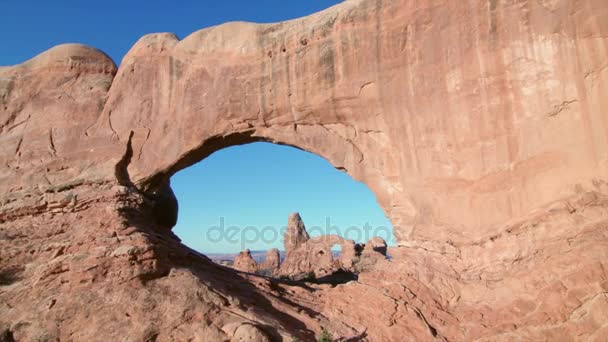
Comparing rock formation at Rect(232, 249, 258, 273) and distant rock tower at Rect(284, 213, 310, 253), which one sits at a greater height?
distant rock tower at Rect(284, 213, 310, 253)

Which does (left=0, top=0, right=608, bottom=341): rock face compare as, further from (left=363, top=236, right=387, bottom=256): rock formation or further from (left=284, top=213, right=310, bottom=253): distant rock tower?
(left=284, top=213, right=310, bottom=253): distant rock tower

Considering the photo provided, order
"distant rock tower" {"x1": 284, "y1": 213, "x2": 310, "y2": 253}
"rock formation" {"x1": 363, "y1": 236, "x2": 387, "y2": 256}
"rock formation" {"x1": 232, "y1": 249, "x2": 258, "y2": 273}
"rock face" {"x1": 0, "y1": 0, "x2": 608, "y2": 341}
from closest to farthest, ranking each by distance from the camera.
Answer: "rock face" {"x1": 0, "y1": 0, "x2": 608, "y2": 341} < "rock formation" {"x1": 232, "y1": 249, "x2": 258, "y2": 273} < "rock formation" {"x1": 363, "y1": 236, "x2": 387, "y2": 256} < "distant rock tower" {"x1": 284, "y1": 213, "x2": 310, "y2": 253}

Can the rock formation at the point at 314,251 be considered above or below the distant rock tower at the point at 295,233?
below

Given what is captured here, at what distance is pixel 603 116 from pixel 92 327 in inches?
507

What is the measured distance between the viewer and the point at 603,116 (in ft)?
38.5

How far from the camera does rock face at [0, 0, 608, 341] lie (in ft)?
38.1

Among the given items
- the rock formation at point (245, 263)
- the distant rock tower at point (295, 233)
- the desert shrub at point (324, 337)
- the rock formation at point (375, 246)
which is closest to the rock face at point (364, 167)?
the desert shrub at point (324, 337)

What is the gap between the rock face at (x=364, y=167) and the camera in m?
11.6

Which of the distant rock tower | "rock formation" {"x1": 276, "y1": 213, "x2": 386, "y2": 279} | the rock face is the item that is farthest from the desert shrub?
the distant rock tower

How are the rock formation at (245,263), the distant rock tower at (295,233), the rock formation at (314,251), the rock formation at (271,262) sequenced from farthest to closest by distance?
the distant rock tower at (295,233) < the rock formation at (271,262) < the rock formation at (314,251) < the rock formation at (245,263)

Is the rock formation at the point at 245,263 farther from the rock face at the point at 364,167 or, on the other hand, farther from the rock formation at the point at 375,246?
the rock face at the point at 364,167

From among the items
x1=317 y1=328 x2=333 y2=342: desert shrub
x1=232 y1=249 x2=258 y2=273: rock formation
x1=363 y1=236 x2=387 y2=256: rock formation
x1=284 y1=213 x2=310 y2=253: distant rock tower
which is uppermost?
x1=284 y1=213 x2=310 y2=253: distant rock tower

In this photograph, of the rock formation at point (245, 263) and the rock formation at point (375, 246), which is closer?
the rock formation at point (245, 263)

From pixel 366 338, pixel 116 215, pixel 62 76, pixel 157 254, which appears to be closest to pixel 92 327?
pixel 157 254
